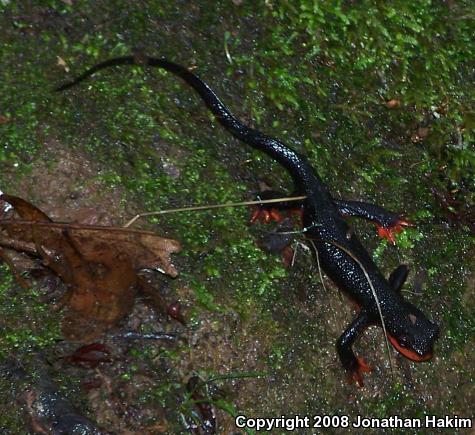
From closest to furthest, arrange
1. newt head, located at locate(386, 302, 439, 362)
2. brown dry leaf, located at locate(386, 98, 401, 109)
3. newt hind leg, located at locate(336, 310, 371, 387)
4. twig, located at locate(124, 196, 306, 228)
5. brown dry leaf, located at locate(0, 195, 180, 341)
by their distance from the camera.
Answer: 1. brown dry leaf, located at locate(0, 195, 180, 341)
2. twig, located at locate(124, 196, 306, 228)
3. newt hind leg, located at locate(336, 310, 371, 387)
4. newt head, located at locate(386, 302, 439, 362)
5. brown dry leaf, located at locate(386, 98, 401, 109)

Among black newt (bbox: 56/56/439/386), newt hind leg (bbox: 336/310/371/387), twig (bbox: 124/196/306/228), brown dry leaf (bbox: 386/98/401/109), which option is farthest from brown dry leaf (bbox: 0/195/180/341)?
brown dry leaf (bbox: 386/98/401/109)

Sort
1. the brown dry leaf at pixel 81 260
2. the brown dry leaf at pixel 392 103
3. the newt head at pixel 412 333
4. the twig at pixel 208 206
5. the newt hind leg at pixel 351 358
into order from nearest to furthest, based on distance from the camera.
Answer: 1. the brown dry leaf at pixel 81 260
2. the twig at pixel 208 206
3. the newt hind leg at pixel 351 358
4. the newt head at pixel 412 333
5. the brown dry leaf at pixel 392 103

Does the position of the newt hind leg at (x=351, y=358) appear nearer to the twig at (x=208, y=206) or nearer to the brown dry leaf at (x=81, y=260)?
the twig at (x=208, y=206)

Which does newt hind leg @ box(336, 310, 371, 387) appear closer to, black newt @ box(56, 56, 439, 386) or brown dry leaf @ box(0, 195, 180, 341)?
black newt @ box(56, 56, 439, 386)

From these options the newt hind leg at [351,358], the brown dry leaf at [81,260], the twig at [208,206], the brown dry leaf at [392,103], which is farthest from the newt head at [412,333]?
the brown dry leaf at [81,260]

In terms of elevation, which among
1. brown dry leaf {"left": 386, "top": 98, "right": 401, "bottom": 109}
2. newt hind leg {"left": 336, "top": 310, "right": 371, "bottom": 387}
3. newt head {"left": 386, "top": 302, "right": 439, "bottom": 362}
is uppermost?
brown dry leaf {"left": 386, "top": 98, "right": 401, "bottom": 109}

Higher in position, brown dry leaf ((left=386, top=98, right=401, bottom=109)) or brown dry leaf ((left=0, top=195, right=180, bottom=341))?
brown dry leaf ((left=386, top=98, right=401, bottom=109))

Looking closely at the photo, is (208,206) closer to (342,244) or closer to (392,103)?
(342,244)
